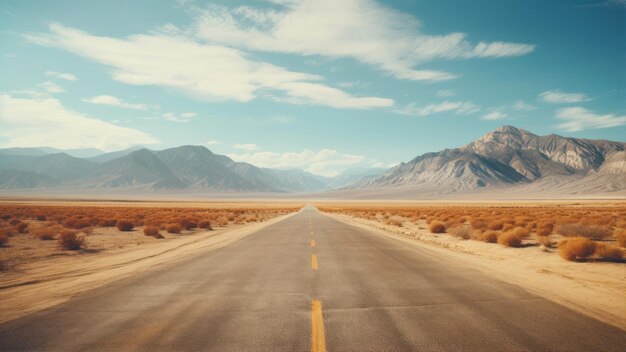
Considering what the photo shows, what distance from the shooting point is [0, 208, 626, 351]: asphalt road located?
4527 mm

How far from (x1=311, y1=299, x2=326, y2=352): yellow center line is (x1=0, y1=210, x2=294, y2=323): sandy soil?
480 cm

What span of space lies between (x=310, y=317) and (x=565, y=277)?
745 centimetres

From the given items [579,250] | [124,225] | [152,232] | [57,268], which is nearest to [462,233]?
[579,250]

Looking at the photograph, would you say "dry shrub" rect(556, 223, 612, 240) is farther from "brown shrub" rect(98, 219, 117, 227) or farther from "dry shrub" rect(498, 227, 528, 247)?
"brown shrub" rect(98, 219, 117, 227)

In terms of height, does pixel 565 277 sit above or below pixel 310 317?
below

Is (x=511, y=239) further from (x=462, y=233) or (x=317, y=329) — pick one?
(x=317, y=329)

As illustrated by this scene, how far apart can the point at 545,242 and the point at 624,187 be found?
19852cm

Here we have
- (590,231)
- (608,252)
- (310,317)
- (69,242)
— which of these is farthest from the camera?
(590,231)

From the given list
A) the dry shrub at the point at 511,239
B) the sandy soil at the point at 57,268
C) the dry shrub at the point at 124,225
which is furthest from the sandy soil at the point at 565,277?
the dry shrub at the point at 124,225

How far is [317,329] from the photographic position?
490cm

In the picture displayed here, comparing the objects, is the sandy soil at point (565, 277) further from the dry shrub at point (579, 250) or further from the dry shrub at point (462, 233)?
the dry shrub at point (462, 233)

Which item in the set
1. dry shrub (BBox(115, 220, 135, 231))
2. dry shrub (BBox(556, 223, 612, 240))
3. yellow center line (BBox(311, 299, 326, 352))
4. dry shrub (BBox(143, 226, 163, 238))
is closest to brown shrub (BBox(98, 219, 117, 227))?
dry shrub (BBox(115, 220, 135, 231))

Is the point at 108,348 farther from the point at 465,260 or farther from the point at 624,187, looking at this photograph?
the point at 624,187

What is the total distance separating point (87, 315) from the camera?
221 inches
